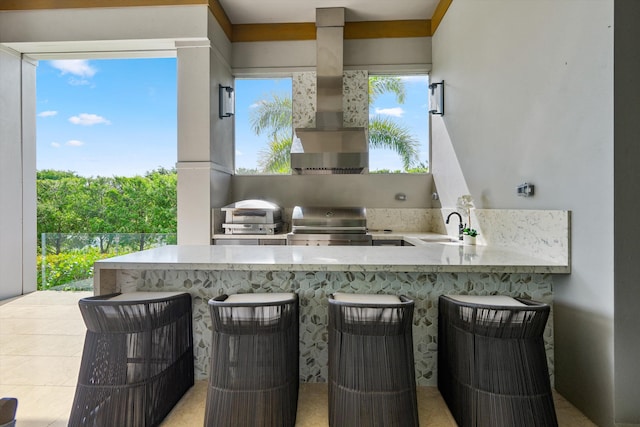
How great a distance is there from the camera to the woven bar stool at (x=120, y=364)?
1.46 m

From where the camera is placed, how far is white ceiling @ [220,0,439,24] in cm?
370

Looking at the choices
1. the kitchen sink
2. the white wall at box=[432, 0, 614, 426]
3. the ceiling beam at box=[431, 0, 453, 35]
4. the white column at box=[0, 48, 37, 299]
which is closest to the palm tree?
the ceiling beam at box=[431, 0, 453, 35]

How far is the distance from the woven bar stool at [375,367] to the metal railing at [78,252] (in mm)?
3118

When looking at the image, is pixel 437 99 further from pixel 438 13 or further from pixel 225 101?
pixel 225 101

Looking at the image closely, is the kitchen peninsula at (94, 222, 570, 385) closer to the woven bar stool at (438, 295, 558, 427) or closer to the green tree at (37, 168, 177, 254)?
the woven bar stool at (438, 295, 558, 427)

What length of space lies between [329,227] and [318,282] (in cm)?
175

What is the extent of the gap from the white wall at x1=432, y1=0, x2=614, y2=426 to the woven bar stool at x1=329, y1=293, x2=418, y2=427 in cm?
88

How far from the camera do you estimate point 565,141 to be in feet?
5.61

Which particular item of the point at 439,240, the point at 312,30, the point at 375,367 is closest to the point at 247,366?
the point at 375,367

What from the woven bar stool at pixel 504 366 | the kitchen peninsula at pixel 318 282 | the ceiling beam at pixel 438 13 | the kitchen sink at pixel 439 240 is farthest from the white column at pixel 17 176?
the ceiling beam at pixel 438 13

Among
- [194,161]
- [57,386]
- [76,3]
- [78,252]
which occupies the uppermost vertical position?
[76,3]

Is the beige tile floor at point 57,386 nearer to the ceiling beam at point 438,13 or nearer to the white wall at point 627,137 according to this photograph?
the white wall at point 627,137

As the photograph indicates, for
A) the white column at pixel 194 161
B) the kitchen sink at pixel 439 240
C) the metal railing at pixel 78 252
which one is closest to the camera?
the kitchen sink at pixel 439 240

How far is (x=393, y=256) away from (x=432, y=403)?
79 centimetres
